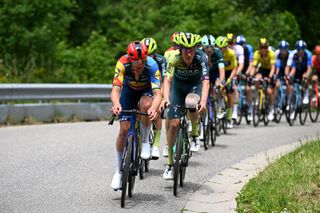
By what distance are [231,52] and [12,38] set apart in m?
13.9

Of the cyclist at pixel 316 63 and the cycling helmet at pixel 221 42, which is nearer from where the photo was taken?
the cycling helmet at pixel 221 42

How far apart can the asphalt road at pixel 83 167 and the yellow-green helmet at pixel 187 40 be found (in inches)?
74.5

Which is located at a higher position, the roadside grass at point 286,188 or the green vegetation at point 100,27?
the green vegetation at point 100,27

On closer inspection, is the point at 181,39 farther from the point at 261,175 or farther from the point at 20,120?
the point at 20,120

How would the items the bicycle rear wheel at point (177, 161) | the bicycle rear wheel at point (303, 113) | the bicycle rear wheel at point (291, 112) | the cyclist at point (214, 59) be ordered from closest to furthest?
the bicycle rear wheel at point (177, 161), the cyclist at point (214, 59), the bicycle rear wheel at point (291, 112), the bicycle rear wheel at point (303, 113)

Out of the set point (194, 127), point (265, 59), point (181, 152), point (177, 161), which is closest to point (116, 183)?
point (177, 161)

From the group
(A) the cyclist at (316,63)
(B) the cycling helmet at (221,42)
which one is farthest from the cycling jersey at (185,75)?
(A) the cyclist at (316,63)

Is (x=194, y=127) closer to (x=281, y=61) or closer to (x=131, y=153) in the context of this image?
(x=131, y=153)

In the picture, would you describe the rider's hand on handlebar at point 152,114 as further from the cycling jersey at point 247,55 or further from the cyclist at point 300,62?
the cycling jersey at point 247,55

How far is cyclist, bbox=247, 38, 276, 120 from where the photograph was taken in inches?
698

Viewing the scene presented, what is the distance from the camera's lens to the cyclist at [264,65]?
1772cm

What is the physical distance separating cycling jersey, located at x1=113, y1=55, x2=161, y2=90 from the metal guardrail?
7113 mm

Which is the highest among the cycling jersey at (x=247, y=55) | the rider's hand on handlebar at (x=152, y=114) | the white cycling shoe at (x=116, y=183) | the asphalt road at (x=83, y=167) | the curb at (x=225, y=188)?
the cycling jersey at (x=247, y=55)

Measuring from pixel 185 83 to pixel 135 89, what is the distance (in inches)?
56.8
